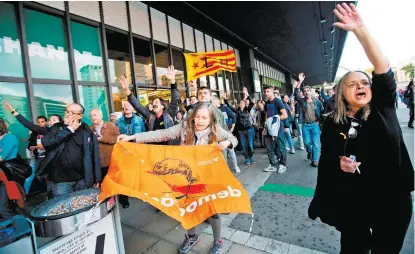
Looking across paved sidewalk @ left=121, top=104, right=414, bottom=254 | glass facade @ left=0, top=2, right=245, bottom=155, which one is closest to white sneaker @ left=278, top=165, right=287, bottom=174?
paved sidewalk @ left=121, top=104, right=414, bottom=254

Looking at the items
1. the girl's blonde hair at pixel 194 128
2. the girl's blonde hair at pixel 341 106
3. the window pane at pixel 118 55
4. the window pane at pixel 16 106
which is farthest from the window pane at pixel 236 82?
the girl's blonde hair at pixel 341 106

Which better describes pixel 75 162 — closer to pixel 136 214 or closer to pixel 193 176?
pixel 136 214

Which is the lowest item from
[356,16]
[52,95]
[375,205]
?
[375,205]

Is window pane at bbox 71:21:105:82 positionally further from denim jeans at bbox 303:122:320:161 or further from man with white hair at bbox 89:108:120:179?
Result: denim jeans at bbox 303:122:320:161

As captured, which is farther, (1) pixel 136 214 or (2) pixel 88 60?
(2) pixel 88 60

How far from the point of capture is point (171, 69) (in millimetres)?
3885

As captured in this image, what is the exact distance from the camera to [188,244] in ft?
8.41

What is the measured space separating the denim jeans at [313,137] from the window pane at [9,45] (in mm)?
6908

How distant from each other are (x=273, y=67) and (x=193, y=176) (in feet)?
76.8

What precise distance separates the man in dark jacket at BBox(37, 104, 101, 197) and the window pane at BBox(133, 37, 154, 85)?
4.90 meters

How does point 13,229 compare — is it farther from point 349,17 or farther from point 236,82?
point 236,82

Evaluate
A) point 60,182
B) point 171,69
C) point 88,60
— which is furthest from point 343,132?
point 88,60

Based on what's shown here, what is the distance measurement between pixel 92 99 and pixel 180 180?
499cm

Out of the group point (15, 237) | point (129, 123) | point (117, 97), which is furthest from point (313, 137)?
point (117, 97)
